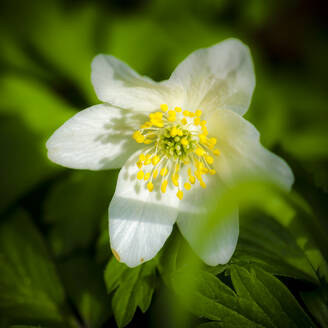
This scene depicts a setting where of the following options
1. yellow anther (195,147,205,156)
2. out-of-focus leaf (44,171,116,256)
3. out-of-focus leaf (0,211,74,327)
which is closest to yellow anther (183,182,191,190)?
yellow anther (195,147,205,156)

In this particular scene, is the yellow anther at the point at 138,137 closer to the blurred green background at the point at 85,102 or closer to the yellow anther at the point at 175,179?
the yellow anther at the point at 175,179

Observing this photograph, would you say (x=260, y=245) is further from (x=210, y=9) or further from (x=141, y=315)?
(x=210, y=9)

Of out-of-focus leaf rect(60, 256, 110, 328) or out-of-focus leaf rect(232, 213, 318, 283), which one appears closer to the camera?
out-of-focus leaf rect(232, 213, 318, 283)

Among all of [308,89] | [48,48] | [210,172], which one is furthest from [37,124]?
[308,89]

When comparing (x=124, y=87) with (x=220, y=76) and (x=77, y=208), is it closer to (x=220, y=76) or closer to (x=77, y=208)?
(x=220, y=76)

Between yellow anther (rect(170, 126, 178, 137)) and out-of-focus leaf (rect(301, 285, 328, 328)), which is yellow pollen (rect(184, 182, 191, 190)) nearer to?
yellow anther (rect(170, 126, 178, 137))
